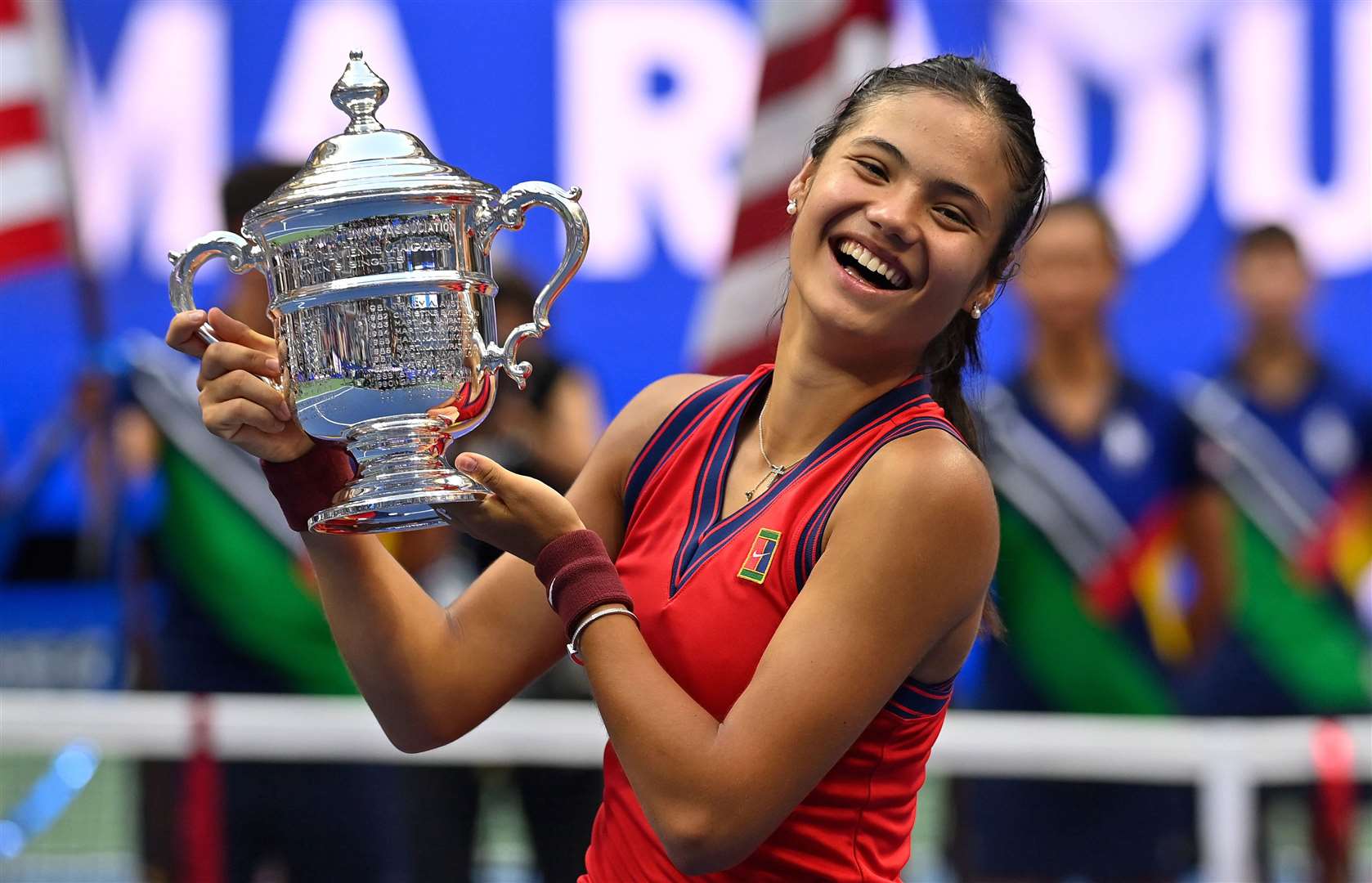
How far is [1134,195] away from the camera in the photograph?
465cm

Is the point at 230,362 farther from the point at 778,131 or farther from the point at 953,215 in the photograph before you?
the point at 778,131

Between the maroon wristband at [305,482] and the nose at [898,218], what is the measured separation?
1.93 ft

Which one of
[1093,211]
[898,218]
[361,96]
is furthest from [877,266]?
[1093,211]

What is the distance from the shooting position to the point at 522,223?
1830mm

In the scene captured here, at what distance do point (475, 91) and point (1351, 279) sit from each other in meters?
2.24

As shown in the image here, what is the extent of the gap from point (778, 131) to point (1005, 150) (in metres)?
1.59

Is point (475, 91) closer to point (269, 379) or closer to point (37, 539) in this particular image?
point (37, 539)

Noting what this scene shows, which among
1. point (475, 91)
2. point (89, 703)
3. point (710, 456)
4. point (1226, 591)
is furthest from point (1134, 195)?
point (710, 456)

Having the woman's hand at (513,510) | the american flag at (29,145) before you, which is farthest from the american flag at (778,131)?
the american flag at (29,145)

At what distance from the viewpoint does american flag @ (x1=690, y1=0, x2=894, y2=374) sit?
10.9ft

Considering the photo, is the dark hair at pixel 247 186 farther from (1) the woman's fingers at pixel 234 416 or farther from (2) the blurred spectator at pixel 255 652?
(1) the woman's fingers at pixel 234 416

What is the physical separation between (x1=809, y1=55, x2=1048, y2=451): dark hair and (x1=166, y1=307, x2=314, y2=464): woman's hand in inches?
24.1

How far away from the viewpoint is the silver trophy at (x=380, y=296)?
5.85 feet

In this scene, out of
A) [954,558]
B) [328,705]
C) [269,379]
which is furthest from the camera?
[328,705]
